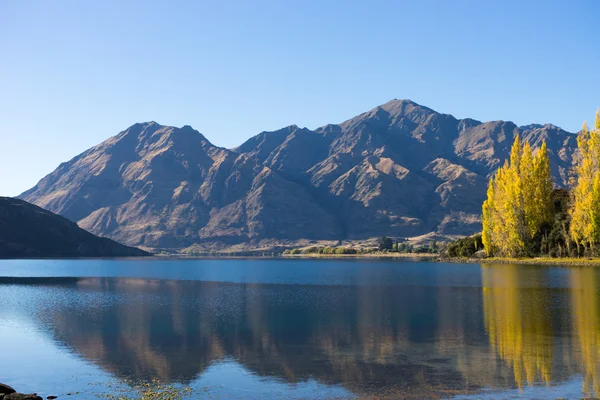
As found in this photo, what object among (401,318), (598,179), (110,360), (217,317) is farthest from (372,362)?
(598,179)

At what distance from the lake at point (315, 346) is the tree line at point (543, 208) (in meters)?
61.1

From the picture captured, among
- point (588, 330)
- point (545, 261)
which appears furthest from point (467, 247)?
point (588, 330)

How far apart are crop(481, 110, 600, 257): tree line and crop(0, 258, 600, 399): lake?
6115 cm

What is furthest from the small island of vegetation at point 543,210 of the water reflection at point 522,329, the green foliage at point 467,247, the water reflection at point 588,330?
the water reflection at point 522,329

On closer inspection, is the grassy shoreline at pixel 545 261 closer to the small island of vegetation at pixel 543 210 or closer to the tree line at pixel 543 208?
the small island of vegetation at pixel 543 210

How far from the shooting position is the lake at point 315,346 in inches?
1126

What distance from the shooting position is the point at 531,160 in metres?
148

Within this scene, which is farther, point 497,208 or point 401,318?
point 497,208

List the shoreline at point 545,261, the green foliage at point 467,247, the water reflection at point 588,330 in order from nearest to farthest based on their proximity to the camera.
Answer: the water reflection at point 588,330, the shoreline at point 545,261, the green foliage at point 467,247

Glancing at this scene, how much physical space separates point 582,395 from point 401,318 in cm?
2659

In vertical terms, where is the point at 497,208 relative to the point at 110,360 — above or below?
above

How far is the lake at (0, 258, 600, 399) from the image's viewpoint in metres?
28.6

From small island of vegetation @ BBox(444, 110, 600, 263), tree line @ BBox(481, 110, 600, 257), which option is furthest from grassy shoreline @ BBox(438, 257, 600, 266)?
tree line @ BBox(481, 110, 600, 257)

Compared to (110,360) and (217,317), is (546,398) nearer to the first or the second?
(110,360)
